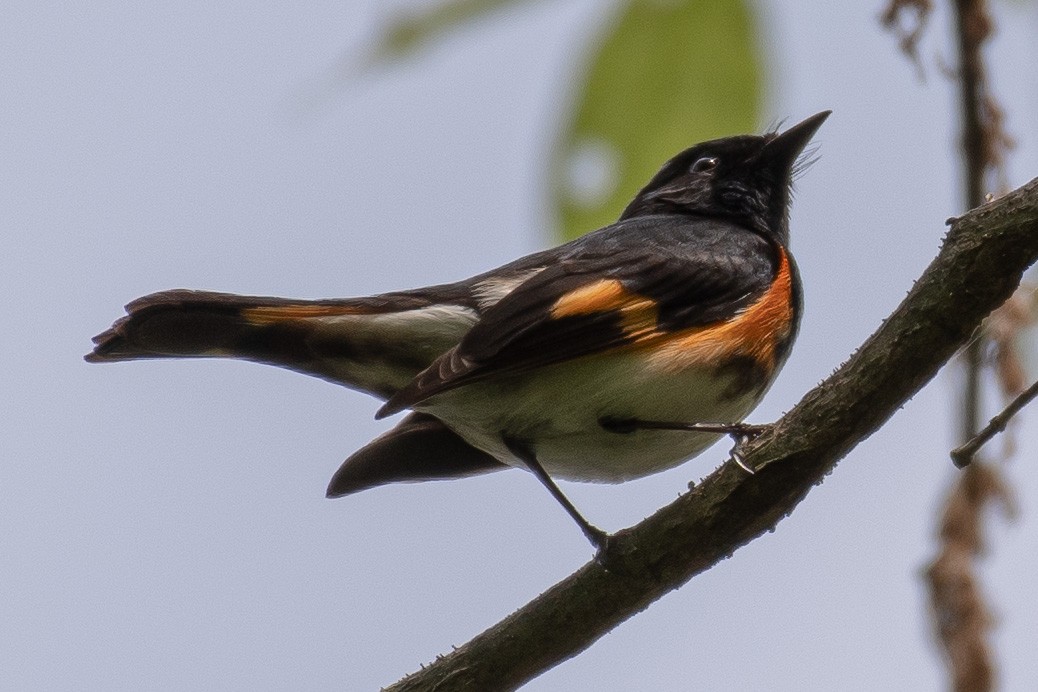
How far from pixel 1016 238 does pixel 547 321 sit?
1.27 metres

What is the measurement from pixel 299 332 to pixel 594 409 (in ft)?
2.88

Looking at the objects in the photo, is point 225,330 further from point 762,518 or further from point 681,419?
point 762,518

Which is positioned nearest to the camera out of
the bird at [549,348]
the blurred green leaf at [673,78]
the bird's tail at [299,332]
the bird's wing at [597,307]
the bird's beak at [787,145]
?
the blurred green leaf at [673,78]

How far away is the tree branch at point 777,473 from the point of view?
92.7 inches

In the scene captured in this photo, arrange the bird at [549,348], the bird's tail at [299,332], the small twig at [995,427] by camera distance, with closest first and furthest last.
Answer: the small twig at [995,427]
the bird at [549,348]
the bird's tail at [299,332]

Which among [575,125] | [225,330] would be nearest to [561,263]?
[225,330]

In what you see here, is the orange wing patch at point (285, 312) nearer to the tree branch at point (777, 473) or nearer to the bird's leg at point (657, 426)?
the bird's leg at point (657, 426)

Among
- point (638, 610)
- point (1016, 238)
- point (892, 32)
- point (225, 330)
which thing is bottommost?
point (638, 610)

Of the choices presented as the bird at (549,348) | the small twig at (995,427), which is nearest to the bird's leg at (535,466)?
the bird at (549,348)

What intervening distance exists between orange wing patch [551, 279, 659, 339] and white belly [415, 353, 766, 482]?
3.4 inches

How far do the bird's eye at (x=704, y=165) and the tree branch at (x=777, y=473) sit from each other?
2142mm

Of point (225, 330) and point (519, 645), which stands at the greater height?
point (225, 330)

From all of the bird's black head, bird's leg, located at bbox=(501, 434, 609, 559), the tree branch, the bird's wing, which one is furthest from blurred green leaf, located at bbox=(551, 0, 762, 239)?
the bird's black head

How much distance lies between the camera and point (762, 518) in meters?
2.72
